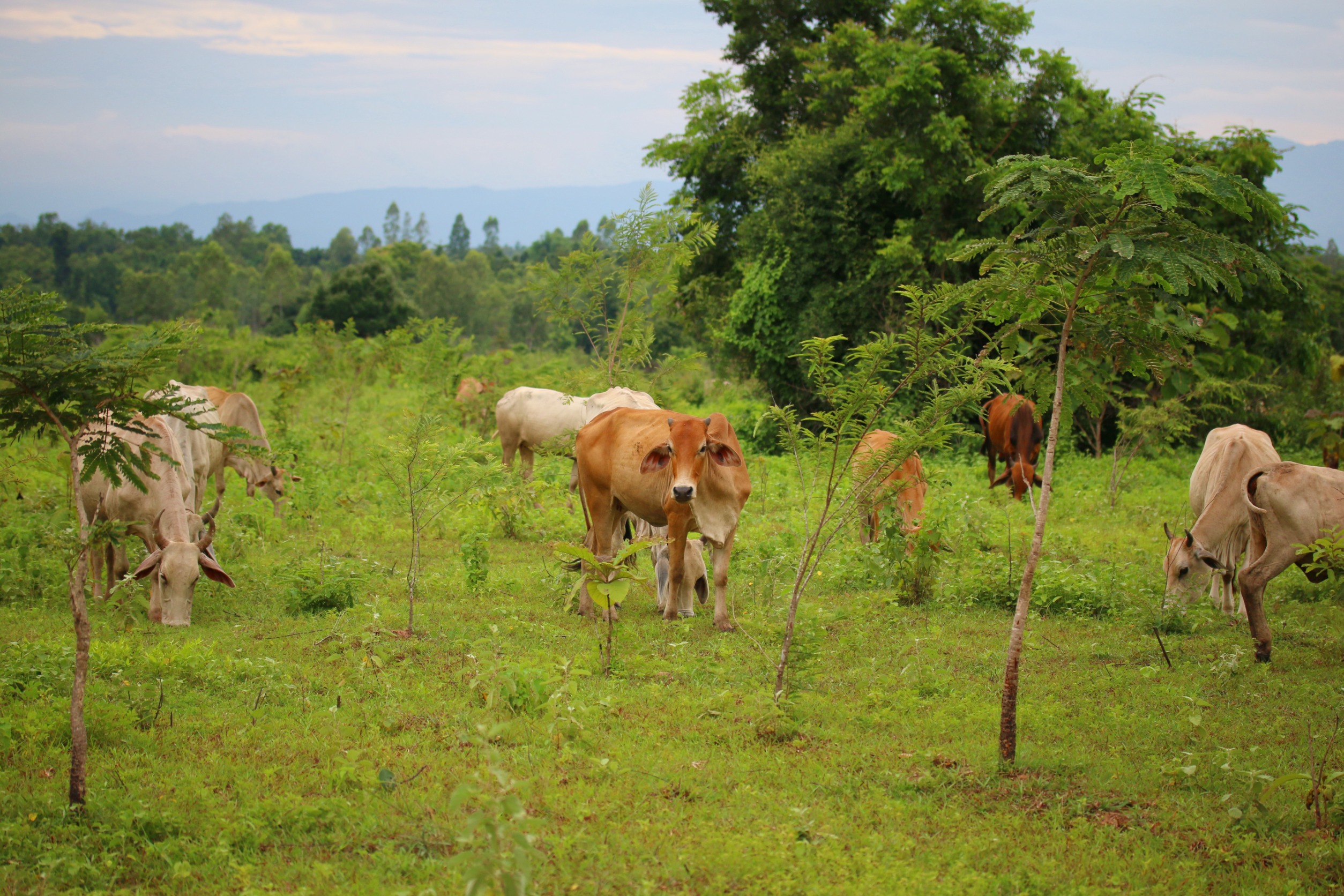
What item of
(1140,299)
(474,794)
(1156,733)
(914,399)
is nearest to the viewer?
(474,794)

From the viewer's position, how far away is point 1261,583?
712 centimetres

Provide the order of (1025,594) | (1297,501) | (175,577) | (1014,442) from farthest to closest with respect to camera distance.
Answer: (1014,442)
(175,577)
(1297,501)
(1025,594)

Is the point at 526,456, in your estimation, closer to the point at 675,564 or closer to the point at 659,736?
the point at 675,564

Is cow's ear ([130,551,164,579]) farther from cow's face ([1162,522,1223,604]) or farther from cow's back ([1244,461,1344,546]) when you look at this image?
cow's back ([1244,461,1344,546])

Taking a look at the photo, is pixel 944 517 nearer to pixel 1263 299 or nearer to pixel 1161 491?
pixel 1161 491

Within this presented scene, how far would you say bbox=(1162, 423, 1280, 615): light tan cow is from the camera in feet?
26.9

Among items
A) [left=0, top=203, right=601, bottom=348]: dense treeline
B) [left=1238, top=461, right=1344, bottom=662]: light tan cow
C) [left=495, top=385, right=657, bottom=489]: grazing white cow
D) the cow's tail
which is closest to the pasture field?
[left=1238, top=461, right=1344, bottom=662]: light tan cow

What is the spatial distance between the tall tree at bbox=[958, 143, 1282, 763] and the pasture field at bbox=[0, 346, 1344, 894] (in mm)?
940

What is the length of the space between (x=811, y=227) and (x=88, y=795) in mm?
17782

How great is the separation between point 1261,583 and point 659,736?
477cm

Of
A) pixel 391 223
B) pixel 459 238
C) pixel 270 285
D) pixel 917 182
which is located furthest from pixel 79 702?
pixel 391 223

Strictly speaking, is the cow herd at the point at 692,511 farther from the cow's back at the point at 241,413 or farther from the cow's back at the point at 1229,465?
the cow's back at the point at 241,413

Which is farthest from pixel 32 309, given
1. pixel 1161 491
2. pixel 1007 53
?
pixel 1007 53

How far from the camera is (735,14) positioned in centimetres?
2397
